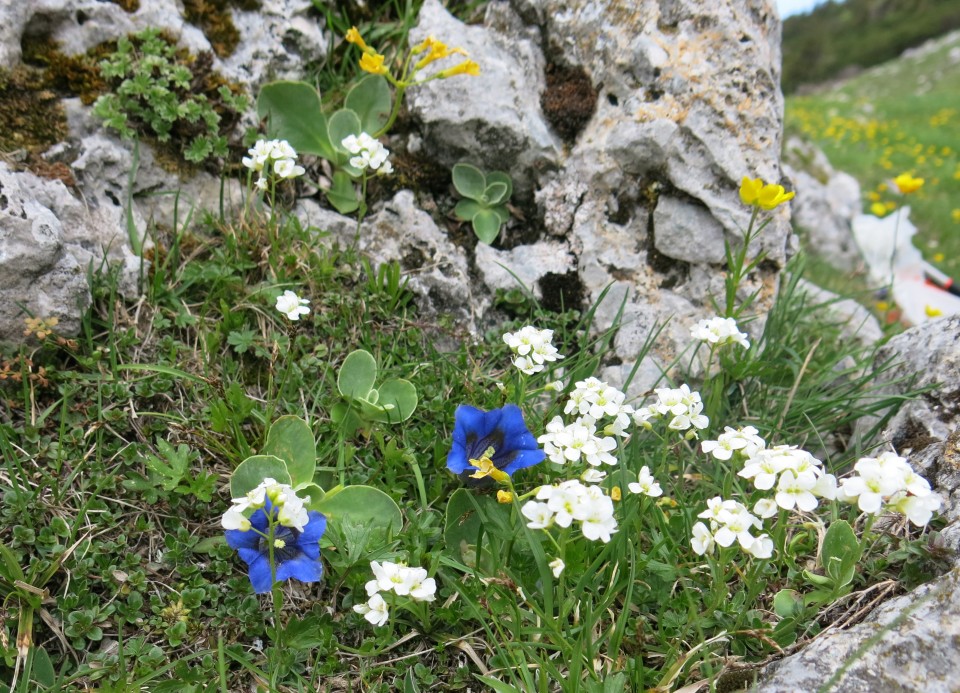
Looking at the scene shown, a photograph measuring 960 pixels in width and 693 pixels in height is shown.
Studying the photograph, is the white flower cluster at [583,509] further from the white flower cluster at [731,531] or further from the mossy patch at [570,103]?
the mossy patch at [570,103]

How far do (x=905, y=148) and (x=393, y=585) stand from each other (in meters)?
18.2

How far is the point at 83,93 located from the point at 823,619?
3.33 m

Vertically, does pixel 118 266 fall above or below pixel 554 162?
below

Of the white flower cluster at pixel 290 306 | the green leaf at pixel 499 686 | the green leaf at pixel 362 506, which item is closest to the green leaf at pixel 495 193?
the white flower cluster at pixel 290 306

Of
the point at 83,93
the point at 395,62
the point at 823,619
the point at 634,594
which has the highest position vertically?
the point at 395,62

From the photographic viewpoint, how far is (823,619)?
2057 mm

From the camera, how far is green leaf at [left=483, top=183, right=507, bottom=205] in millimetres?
3320

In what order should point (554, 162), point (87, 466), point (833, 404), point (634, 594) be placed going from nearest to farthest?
point (634, 594) → point (87, 466) → point (833, 404) → point (554, 162)

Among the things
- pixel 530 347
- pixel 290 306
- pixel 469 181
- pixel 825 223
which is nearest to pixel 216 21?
pixel 469 181

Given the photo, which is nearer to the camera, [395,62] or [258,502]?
[258,502]

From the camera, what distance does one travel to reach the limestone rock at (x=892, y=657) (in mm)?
1610

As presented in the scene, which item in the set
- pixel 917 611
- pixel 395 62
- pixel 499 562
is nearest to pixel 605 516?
pixel 499 562

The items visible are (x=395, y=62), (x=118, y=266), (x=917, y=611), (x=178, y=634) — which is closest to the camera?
(x=917, y=611)

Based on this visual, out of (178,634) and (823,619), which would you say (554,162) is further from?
(178,634)
